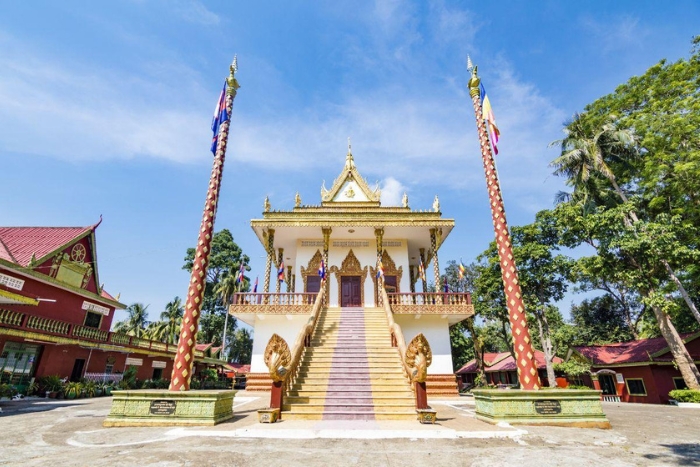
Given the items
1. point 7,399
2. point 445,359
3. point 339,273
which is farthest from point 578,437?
point 7,399

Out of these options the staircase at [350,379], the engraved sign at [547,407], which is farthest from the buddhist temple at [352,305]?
the engraved sign at [547,407]

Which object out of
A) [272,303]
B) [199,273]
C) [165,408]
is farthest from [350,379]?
[272,303]

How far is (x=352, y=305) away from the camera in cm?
1883

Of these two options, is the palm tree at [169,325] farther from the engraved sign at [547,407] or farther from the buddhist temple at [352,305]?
the engraved sign at [547,407]

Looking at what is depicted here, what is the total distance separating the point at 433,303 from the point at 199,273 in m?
10.3

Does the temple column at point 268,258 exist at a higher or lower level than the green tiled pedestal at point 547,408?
higher

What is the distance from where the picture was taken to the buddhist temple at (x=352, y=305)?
9227 mm

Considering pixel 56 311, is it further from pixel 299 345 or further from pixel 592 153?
pixel 592 153

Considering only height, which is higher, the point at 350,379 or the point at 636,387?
the point at 350,379

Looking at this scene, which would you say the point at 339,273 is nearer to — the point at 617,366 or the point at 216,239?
the point at 617,366

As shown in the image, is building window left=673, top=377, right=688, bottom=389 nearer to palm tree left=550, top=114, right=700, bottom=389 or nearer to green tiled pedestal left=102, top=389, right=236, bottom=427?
palm tree left=550, top=114, right=700, bottom=389

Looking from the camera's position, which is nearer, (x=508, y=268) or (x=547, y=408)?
(x=547, y=408)

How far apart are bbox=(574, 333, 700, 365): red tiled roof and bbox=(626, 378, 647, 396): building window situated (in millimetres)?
1138

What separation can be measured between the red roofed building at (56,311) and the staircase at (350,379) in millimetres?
10103
